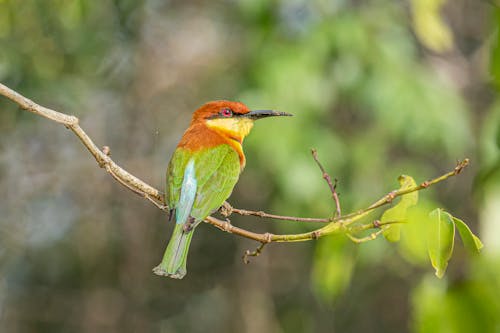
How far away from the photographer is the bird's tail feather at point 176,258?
1.98 m

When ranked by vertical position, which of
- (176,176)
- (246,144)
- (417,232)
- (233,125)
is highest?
(246,144)

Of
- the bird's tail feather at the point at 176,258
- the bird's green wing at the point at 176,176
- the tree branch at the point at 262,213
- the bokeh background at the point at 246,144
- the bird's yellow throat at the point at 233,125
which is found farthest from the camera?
the bokeh background at the point at 246,144

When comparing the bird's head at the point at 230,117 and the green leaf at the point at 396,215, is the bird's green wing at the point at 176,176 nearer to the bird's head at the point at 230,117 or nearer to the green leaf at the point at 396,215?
the bird's head at the point at 230,117

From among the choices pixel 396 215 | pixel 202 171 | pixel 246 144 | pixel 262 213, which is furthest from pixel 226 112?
pixel 396 215

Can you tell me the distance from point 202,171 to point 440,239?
4.30ft

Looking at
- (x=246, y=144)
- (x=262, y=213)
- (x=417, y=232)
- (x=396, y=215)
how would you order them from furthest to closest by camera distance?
(x=246, y=144) → (x=262, y=213) → (x=396, y=215) → (x=417, y=232)

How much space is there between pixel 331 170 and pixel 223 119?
1.03 meters

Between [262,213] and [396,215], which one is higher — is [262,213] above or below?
above

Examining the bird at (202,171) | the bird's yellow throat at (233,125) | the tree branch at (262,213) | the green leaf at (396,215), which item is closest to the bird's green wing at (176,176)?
the bird at (202,171)

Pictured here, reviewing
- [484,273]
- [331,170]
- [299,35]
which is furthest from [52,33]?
[484,273]

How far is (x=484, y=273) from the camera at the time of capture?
104 centimetres

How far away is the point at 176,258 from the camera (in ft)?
6.70

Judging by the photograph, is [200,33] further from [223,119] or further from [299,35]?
[223,119]

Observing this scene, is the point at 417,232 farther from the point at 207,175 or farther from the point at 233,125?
the point at 233,125
